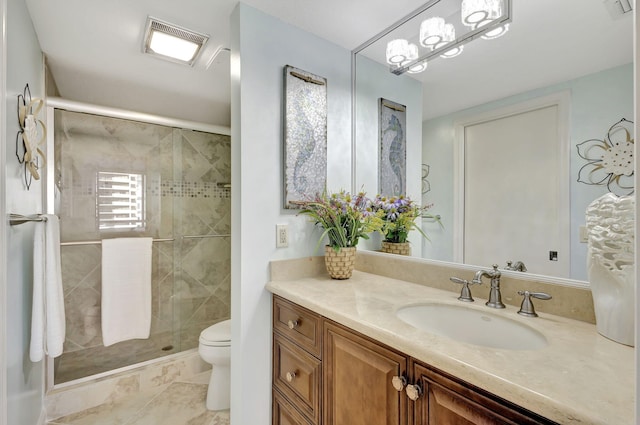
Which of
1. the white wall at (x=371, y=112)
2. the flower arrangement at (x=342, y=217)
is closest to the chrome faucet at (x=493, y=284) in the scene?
the flower arrangement at (x=342, y=217)

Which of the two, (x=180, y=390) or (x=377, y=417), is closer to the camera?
(x=377, y=417)

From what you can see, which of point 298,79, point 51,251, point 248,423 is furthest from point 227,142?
point 248,423

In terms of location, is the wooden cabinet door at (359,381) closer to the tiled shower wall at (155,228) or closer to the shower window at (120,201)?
the tiled shower wall at (155,228)

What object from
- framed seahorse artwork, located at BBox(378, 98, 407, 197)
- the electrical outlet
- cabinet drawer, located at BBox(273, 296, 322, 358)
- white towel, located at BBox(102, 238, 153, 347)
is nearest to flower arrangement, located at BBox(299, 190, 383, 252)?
the electrical outlet

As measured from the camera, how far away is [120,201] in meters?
2.35

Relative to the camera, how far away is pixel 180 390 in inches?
82.8

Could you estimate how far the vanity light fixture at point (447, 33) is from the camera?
3.86 feet

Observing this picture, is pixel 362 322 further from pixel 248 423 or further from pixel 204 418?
pixel 204 418

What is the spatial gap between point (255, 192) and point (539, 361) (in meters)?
1.19

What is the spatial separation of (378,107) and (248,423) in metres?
1.83

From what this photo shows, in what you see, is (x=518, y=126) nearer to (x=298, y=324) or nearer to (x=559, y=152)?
(x=559, y=152)

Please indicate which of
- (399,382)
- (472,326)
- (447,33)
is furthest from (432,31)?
(399,382)

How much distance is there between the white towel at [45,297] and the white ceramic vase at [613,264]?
2.05 meters

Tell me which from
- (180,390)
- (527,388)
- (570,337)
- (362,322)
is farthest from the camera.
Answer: (180,390)
